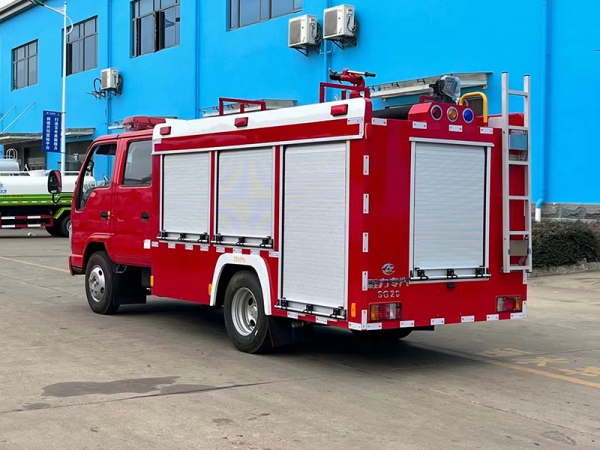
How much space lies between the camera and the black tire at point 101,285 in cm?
1120

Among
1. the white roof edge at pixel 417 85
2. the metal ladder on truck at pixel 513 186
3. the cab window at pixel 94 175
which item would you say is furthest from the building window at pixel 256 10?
the metal ladder on truck at pixel 513 186

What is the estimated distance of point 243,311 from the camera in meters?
8.84

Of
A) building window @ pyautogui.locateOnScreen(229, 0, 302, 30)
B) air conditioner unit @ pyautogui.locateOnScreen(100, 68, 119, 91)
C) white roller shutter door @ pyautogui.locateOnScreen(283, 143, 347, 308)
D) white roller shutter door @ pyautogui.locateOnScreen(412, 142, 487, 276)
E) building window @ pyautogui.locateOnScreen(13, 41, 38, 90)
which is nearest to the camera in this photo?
white roller shutter door @ pyautogui.locateOnScreen(283, 143, 347, 308)

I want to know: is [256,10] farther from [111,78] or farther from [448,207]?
[448,207]

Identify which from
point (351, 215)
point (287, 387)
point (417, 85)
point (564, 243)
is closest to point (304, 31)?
point (417, 85)

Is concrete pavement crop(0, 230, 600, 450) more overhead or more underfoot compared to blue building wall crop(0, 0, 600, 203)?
more underfoot

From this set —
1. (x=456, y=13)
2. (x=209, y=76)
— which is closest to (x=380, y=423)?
(x=456, y=13)

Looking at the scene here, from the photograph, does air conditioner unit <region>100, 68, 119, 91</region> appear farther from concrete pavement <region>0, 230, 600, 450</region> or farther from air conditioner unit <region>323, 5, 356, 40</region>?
concrete pavement <region>0, 230, 600, 450</region>

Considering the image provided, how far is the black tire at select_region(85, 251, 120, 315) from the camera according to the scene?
36.8 ft

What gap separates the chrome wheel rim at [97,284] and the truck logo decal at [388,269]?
16.9ft

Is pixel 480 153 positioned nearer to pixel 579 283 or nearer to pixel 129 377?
pixel 129 377

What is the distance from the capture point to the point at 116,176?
1105 centimetres

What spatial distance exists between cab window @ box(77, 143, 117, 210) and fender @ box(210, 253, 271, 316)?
3.08 m

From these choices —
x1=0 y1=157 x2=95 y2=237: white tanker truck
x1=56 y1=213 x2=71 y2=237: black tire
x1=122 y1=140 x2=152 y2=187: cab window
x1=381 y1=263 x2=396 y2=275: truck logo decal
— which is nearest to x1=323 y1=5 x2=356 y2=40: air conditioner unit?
x1=0 y1=157 x2=95 y2=237: white tanker truck
